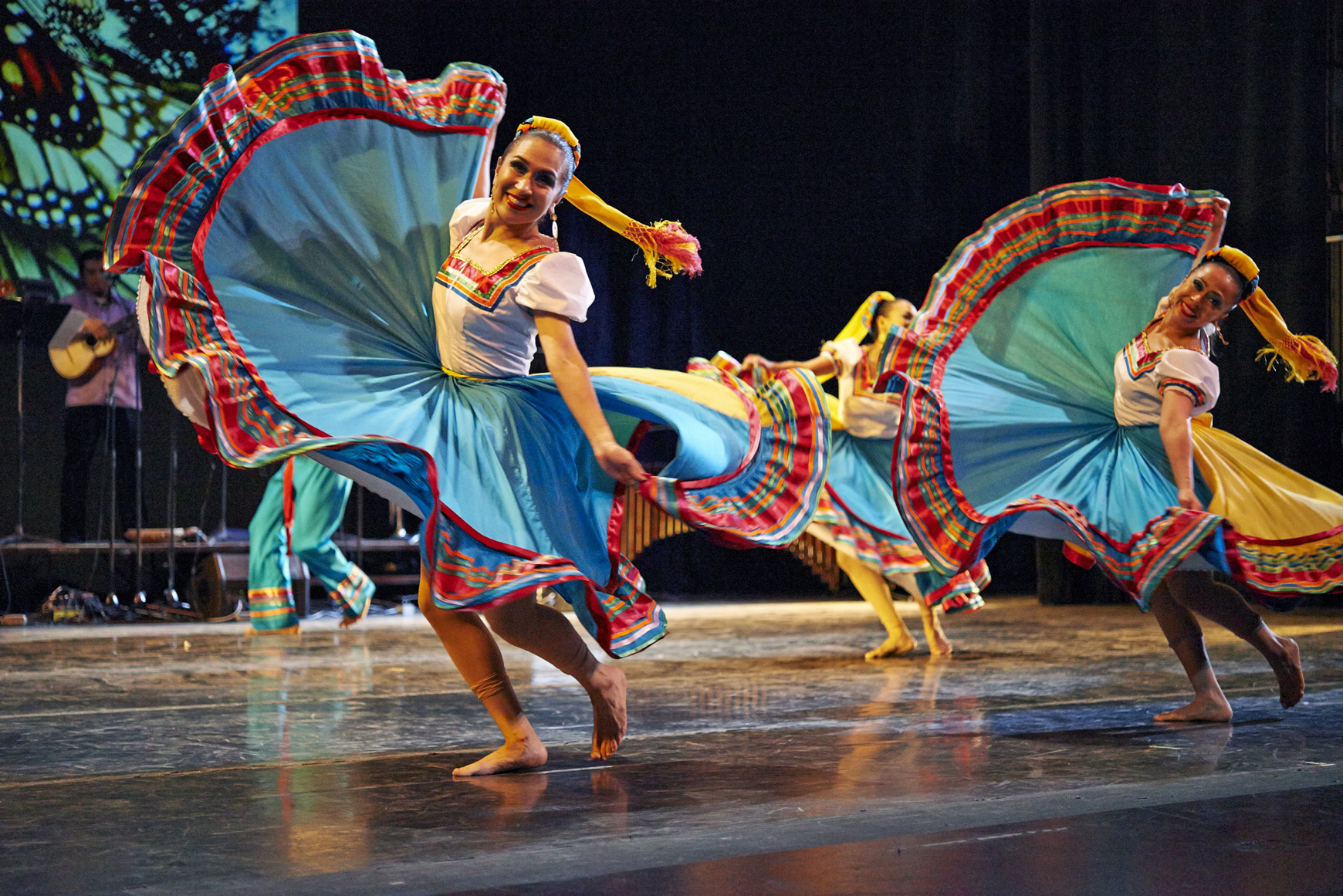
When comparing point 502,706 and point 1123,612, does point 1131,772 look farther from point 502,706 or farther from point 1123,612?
point 1123,612

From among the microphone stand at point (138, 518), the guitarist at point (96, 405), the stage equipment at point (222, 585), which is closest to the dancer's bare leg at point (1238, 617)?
the stage equipment at point (222, 585)

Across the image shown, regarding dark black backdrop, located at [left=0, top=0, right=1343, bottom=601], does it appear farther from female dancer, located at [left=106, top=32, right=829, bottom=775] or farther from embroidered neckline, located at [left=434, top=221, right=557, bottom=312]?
embroidered neckline, located at [left=434, top=221, right=557, bottom=312]

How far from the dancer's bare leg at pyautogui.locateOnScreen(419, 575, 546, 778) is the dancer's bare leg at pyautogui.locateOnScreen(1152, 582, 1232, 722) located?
1563mm

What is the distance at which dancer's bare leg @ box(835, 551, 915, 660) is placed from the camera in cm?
482

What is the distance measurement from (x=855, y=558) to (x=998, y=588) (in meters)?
4.73

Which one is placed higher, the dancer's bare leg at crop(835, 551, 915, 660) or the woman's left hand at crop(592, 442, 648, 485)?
the woman's left hand at crop(592, 442, 648, 485)

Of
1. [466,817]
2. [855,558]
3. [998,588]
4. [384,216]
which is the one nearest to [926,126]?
[998,588]

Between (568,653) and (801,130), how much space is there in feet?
21.7

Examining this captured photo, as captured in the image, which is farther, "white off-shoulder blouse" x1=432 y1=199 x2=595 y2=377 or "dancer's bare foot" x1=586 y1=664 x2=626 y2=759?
"dancer's bare foot" x1=586 y1=664 x2=626 y2=759

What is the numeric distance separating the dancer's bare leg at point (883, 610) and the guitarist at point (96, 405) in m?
3.77

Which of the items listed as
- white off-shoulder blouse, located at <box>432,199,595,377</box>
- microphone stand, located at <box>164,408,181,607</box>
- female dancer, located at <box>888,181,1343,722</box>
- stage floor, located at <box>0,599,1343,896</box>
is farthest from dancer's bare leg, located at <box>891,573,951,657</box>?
microphone stand, located at <box>164,408,181,607</box>

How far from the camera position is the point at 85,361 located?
20.8ft

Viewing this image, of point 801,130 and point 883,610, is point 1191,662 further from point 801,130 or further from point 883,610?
point 801,130

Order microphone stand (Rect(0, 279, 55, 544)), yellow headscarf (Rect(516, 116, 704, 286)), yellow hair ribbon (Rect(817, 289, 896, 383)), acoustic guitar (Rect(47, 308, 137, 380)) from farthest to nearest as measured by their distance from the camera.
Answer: acoustic guitar (Rect(47, 308, 137, 380)) < microphone stand (Rect(0, 279, 55, 544)) < yellow hair ribbon (Rect(817, 289, 896, 383)) < yellow headscarf (Rect(516, 116, 704, 286))
